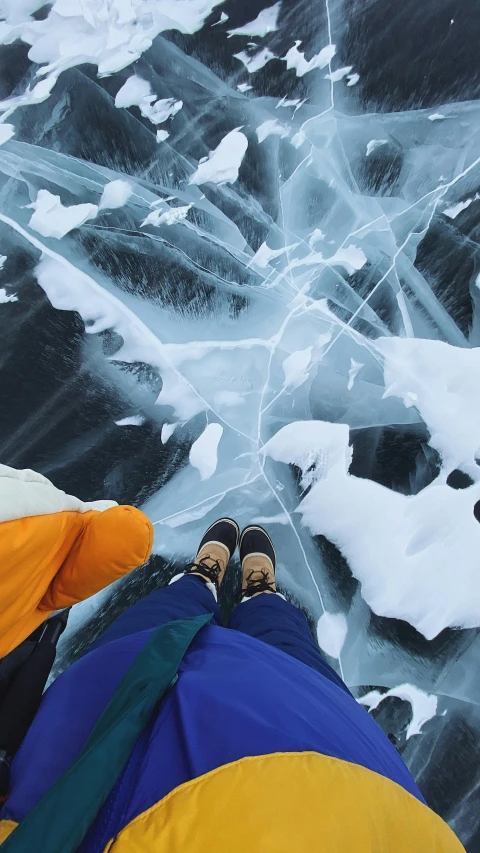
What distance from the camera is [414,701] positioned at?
108 cm

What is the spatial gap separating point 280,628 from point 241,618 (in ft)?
0.38

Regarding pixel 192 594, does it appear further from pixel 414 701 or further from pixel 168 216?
pixel 168 216

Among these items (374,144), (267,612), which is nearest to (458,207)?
(374,144)

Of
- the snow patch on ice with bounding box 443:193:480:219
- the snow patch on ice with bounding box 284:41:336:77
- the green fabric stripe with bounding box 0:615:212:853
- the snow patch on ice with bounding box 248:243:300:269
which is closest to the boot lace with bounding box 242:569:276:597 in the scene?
the green fabric stripe with bounding box 0:615:212:853

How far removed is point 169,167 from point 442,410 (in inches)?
36.4

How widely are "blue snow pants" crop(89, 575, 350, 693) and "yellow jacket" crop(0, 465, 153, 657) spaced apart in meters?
0.09

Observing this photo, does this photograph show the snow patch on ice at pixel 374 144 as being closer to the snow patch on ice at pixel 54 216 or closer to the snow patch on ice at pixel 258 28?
the snow patch on ice at pixel 258 28

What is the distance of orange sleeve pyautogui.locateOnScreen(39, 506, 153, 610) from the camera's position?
2.40 ft

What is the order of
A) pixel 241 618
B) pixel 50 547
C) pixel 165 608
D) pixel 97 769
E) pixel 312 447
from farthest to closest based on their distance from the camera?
pixel 312 447, pixel 241 618, pixel 165 608, pixel 50 547, pixel 97 769

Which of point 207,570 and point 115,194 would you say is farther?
point 115,194

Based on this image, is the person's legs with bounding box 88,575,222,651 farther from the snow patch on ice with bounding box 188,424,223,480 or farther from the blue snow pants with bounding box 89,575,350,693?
the snow patch on ice with bounding box 188,424,223,480

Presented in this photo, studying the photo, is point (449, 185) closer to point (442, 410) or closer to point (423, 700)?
point (442, 410)

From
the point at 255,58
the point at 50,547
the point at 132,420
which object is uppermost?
the point at 255,58

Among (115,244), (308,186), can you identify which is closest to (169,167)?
(115,244)
